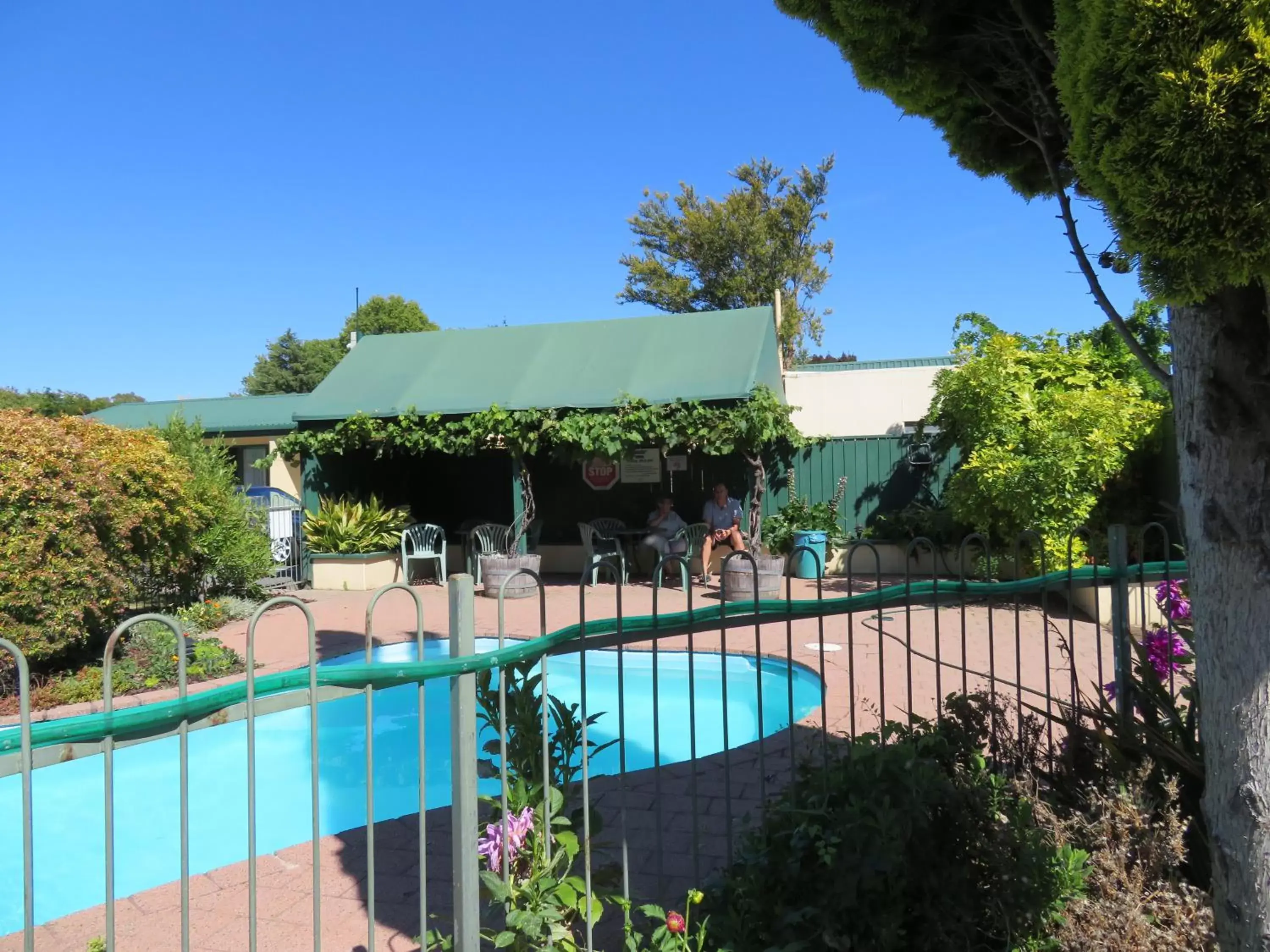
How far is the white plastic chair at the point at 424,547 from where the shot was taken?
13.1 metres

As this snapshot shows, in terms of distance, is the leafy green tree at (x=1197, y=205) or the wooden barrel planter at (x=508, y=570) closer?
the leafy green tree at (x=1197, y=205)

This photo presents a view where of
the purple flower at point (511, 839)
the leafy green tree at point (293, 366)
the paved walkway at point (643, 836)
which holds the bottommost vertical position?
the paved walkway at point (643, 836)

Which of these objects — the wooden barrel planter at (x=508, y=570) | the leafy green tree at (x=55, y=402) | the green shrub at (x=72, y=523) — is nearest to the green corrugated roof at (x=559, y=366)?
the wooden barrel planter at (x=508, y=570)

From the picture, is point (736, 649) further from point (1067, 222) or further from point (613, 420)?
point (1067, 222)

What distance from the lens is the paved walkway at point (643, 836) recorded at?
3217mm

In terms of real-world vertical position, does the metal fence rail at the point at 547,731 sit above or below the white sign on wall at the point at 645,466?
below

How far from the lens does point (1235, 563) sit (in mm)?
2268

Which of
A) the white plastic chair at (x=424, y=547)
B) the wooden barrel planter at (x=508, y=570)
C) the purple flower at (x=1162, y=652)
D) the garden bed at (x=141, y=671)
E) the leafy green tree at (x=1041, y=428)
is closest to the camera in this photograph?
the purple flower at (x=1162, y=652)

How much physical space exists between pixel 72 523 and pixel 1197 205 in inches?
318

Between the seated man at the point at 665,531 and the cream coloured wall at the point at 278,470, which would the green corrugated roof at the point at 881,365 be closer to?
the seated man at the point at 665,531

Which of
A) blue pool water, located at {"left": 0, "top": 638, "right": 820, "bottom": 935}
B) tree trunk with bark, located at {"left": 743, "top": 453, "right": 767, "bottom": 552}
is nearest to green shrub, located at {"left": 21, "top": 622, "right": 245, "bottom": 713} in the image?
blue pool water, located at {"left": 0, "top": 638, "right": 820, "bottom": 935}

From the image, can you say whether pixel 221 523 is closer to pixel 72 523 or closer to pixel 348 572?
pixel 348 572

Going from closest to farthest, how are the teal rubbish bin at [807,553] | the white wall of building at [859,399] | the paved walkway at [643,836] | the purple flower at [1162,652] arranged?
the paved walkway at [643,836], the purple flower at [1162,652], the teal rubbish bin at [807,553], the white wall of building at [859,399]

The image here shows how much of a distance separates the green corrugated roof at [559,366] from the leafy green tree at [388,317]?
93.8ft
